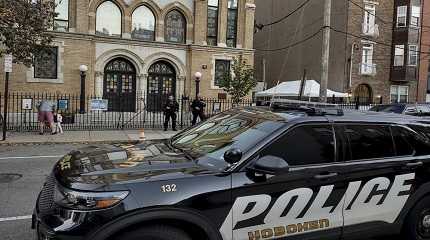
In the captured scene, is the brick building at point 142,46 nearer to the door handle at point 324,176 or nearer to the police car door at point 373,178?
the police car door at point 373,178

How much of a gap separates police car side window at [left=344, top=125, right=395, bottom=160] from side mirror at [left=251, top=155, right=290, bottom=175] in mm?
998

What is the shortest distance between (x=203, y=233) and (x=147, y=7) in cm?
2572

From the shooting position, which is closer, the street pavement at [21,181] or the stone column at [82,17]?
A: the street pavement at [21,181]

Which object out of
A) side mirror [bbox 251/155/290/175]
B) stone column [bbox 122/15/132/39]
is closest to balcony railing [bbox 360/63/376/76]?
stone column [bbox 122/15/132/39]

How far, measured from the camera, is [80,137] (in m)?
17.4

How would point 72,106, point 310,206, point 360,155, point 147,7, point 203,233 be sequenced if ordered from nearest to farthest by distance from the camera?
point 203,233 → point 310,206 → point 360,155 → point 72,106 → point 147,7

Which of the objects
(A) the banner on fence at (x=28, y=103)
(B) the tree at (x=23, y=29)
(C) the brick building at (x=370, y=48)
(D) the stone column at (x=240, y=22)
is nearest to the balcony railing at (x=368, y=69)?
(C) the brick building at (x=370, y=48)

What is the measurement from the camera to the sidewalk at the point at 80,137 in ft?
52.6

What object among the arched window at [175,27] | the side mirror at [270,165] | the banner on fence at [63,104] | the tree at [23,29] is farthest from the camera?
the arched window at [175,27]

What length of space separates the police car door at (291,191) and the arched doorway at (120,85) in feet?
77.8

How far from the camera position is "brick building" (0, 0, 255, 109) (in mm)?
25281

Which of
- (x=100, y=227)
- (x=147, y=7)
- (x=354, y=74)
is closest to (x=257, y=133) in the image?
(x=100, y=227)

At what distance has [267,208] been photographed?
12.8 ft

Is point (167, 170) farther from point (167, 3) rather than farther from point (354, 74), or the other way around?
point (354, 74)
